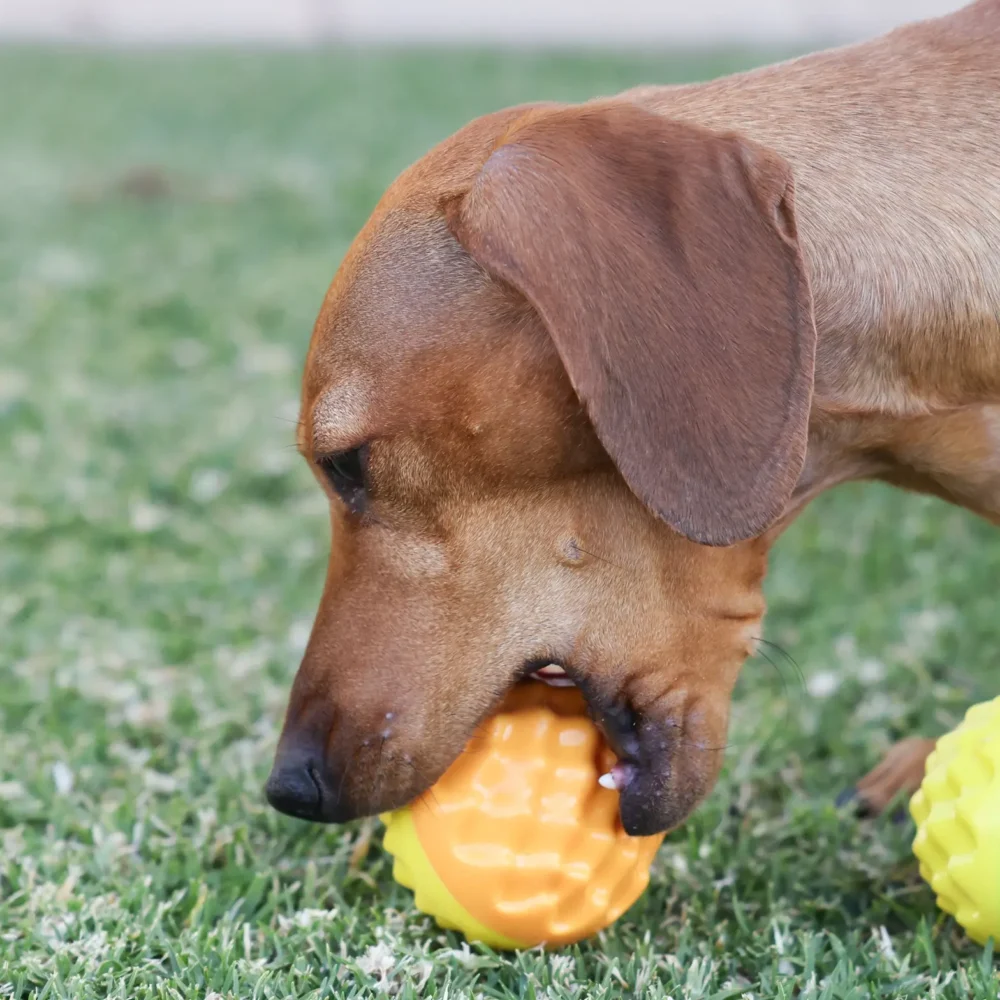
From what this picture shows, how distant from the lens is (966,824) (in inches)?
98.9

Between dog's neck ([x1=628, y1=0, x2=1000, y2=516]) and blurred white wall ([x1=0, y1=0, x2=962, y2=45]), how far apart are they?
44.3 feet

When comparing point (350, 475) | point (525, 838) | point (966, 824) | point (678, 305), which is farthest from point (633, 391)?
point (966, 824)

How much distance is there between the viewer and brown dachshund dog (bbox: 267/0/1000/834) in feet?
7.69

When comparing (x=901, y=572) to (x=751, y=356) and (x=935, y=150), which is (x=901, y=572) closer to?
(x=935, y=150)

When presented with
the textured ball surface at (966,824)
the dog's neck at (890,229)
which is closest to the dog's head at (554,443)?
the dog's neck at (890,229)

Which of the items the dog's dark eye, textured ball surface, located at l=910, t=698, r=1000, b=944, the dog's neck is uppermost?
the dog's neck

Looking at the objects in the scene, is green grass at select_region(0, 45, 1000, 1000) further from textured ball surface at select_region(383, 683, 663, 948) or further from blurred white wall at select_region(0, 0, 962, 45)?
blurred white wall at select_region(0, 0, 962, 45)

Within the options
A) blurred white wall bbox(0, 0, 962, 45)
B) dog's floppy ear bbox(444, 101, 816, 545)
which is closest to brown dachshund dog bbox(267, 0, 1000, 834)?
dog's floppy ear bbox(444, 101, 816, 545)

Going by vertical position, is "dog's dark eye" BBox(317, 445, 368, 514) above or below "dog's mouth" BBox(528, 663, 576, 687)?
above

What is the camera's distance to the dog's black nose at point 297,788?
265 cm

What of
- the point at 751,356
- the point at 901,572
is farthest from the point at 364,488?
the point at 901,572

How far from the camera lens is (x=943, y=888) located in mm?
2586

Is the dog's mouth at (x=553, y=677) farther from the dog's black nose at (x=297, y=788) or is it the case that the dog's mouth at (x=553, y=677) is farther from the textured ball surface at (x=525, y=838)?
the dog's black nose at (x=297, y=788)

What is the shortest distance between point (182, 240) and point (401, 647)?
6.10 meters
